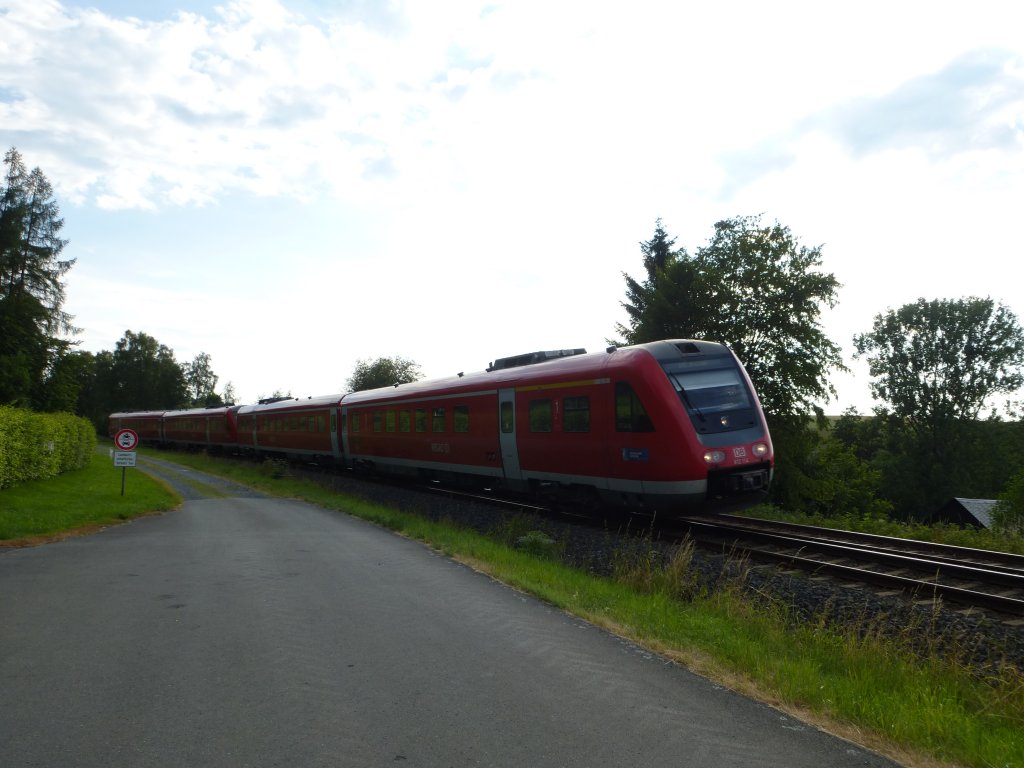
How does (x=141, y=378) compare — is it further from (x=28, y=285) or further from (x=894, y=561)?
(x=894, y=561)

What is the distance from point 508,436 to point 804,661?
10827 millimetres

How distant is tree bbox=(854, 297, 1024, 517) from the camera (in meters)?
53.6

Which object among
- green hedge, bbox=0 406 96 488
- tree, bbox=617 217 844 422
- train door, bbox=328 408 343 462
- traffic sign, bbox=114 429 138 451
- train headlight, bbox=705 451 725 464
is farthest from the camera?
tree, bbox=617 217 844 422

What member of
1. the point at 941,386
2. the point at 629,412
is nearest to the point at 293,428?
the point at 629,412

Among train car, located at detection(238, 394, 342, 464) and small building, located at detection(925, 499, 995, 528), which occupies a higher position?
train car, located at detection(238, 394, 342, 464)

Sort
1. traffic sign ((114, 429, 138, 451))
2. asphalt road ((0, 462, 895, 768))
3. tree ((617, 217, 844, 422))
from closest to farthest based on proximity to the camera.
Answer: asphalt road ((0, 462, 895, 768)) < traffic sign ((114, 429, 138, 451)) < tree ((617, 217, 844, 422))

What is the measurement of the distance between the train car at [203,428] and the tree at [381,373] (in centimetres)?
2831

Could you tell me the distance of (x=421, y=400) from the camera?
21.3m

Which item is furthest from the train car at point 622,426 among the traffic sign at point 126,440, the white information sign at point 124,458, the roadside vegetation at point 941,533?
the traffic sign at point 126,440

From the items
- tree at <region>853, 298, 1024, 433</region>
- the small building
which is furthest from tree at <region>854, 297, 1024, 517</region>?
the small building

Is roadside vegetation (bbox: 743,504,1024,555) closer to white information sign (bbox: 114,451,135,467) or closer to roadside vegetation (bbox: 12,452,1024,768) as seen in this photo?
roadside vegetation (bbox: 12,452,1024,768)

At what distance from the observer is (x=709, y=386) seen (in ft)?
42.1

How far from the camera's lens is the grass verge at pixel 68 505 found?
502 inches

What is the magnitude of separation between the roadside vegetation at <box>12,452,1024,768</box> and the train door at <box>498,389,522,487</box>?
4706 millimetres
